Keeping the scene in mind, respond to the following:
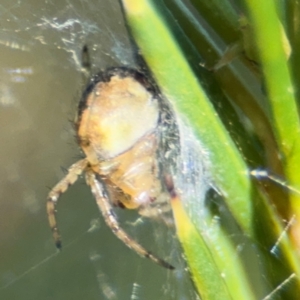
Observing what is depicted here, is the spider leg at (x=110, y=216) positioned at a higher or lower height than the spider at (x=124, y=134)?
lower

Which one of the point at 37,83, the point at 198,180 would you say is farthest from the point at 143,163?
the point at 37,83

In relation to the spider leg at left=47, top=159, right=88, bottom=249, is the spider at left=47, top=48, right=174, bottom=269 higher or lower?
higher

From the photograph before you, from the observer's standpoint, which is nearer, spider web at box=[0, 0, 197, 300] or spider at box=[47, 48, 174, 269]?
spider at box=[47, 48, 174, 269]

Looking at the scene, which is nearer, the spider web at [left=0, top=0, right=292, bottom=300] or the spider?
the spider

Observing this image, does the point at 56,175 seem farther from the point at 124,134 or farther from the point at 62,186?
the point at 124,134
